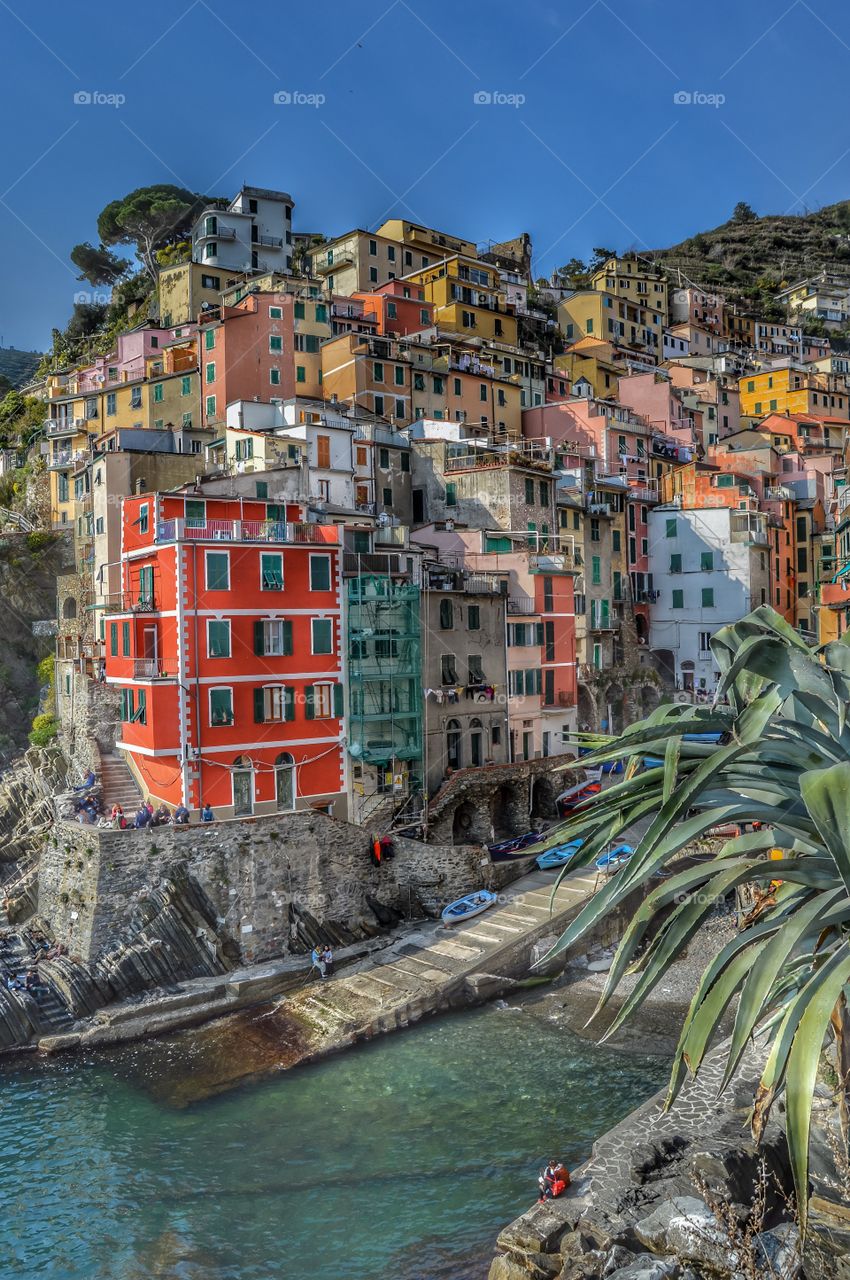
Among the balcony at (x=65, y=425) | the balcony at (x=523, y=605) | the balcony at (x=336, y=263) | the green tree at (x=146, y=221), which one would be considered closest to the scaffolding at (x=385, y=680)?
the balcony at (x=523, y=605)

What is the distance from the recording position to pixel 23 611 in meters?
55.5

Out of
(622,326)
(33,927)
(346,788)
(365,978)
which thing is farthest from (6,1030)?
(622,326)

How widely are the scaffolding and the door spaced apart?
14.1 ft

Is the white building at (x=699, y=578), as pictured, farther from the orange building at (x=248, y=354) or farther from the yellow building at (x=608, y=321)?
the yellow building at (x=608, y=321)

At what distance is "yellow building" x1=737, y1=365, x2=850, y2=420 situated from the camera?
287ft

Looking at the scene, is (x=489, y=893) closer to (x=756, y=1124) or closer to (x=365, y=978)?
(x=365, y=978)

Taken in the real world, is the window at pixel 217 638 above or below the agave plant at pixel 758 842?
above

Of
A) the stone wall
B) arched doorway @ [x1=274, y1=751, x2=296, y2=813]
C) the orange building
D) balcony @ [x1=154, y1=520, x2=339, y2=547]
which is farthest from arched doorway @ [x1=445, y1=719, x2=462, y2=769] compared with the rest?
the orange building

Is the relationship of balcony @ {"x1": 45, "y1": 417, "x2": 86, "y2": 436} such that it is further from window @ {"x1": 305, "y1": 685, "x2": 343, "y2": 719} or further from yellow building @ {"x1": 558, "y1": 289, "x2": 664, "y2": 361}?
yellow building @ {"x1": 558, "y1": 289, "x2": 664, "y2": 361}

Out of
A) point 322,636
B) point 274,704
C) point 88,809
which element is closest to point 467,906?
point 274,704

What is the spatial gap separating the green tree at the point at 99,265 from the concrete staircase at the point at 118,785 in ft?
244

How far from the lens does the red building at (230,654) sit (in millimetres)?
33438

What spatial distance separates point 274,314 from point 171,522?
29.1 meters

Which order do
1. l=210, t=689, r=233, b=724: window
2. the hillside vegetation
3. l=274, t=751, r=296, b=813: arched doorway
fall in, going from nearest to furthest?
l=210, t=689, r=233, b=724: window < l=274, t=751, r=296, b=813: arched doorway < the hillside vegetation
